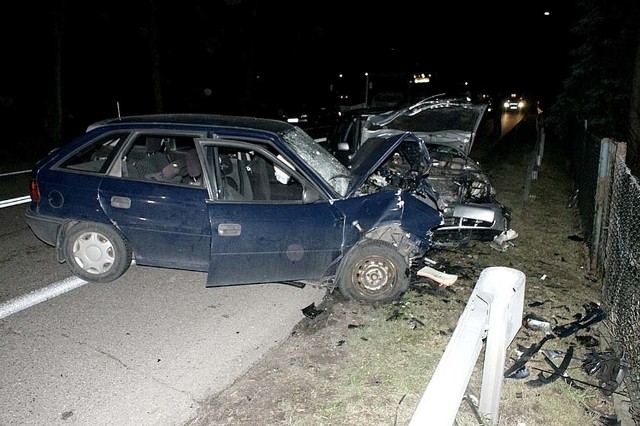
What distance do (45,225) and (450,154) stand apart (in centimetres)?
616

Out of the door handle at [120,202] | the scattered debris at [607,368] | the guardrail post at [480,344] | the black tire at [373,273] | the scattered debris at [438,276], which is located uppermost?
the door handle at [120,202]

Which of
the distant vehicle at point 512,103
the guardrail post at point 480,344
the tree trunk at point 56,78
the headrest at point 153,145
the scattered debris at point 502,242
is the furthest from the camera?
the distant vehicle at point 512,103

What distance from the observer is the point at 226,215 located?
4.47m

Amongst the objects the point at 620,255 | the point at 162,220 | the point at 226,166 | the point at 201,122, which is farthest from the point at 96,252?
the point at 620,255

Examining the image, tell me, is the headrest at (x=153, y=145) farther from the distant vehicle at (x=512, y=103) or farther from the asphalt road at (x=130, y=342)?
the distant vehicle at (x=512, y=103)

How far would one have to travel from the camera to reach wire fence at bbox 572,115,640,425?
376 centimetres

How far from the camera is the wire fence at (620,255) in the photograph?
12.3 feet

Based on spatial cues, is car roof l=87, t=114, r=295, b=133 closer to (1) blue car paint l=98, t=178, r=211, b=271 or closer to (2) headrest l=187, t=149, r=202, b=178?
(2) headrest l=187, t=149, r=202, b=178

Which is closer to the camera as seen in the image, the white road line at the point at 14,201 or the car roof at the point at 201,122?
the car roof at the point at 201,122

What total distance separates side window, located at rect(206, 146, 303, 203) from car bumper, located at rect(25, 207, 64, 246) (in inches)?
70.7

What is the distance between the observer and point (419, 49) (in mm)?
45844

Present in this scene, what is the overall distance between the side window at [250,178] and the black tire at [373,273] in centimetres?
80

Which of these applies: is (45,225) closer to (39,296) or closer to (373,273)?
(39,296)

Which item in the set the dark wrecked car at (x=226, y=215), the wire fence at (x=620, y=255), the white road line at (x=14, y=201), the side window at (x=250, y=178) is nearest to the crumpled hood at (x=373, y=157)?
the dark wrecked car at (x=226, y=215)
